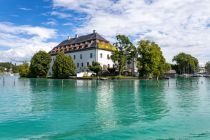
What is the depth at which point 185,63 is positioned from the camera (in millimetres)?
176875

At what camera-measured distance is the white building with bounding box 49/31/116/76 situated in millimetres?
100938

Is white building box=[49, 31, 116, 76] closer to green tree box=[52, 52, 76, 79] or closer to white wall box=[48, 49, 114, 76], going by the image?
white wall box=[48, 49, 114, 76]

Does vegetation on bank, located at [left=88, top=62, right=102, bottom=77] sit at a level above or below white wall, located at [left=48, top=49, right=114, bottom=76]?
below

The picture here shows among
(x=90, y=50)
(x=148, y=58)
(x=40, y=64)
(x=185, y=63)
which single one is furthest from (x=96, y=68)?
(x=185, y=63)

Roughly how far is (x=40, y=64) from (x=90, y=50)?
1993cm

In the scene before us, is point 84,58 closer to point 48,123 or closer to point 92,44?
point 92,44

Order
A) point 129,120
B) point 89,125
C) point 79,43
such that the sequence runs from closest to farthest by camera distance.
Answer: point 89,125, point 129,120, point 79,43

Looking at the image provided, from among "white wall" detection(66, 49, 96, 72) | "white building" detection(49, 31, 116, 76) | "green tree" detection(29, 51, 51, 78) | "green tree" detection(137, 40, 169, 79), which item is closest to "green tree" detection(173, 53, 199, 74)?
"white building" detection(49, 31, 116, 76)

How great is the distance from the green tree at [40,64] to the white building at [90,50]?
9.98 m

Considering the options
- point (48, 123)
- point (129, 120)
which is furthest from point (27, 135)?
point (129, 120)

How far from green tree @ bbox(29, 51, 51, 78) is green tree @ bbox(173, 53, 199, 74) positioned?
94.8 meters

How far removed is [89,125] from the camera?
51.7ft

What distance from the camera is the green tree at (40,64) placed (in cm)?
10638

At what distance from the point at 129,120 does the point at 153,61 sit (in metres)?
69.4
